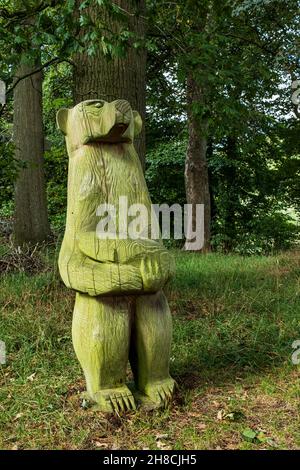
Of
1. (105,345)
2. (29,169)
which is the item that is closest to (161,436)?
(105,345)

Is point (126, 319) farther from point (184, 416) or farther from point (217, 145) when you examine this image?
point (217, 145)

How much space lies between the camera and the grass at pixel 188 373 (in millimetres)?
2982

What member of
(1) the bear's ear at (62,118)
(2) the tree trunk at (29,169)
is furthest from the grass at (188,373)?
(2) the tree trunk at (29,169)

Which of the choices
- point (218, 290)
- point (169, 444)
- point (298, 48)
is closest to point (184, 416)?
point (169, 444)

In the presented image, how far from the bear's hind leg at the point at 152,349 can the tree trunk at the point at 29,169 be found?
616cm

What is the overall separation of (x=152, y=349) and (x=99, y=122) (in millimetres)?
1505

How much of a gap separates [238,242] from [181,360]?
9598 millimetres

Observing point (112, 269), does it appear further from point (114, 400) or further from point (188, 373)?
point (188, 373)

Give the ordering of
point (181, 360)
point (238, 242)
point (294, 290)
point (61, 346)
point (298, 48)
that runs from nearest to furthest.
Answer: point (181, 360) → point (61, 346) → point (294, 290) → point (298, 48) → point (238, 242)

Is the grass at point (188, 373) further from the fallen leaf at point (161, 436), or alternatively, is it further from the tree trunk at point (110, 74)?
the tree trunk at point (110, 74)

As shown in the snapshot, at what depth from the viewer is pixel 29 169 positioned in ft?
29.7

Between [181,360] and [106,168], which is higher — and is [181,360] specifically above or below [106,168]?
below

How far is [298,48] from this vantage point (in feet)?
31.0
